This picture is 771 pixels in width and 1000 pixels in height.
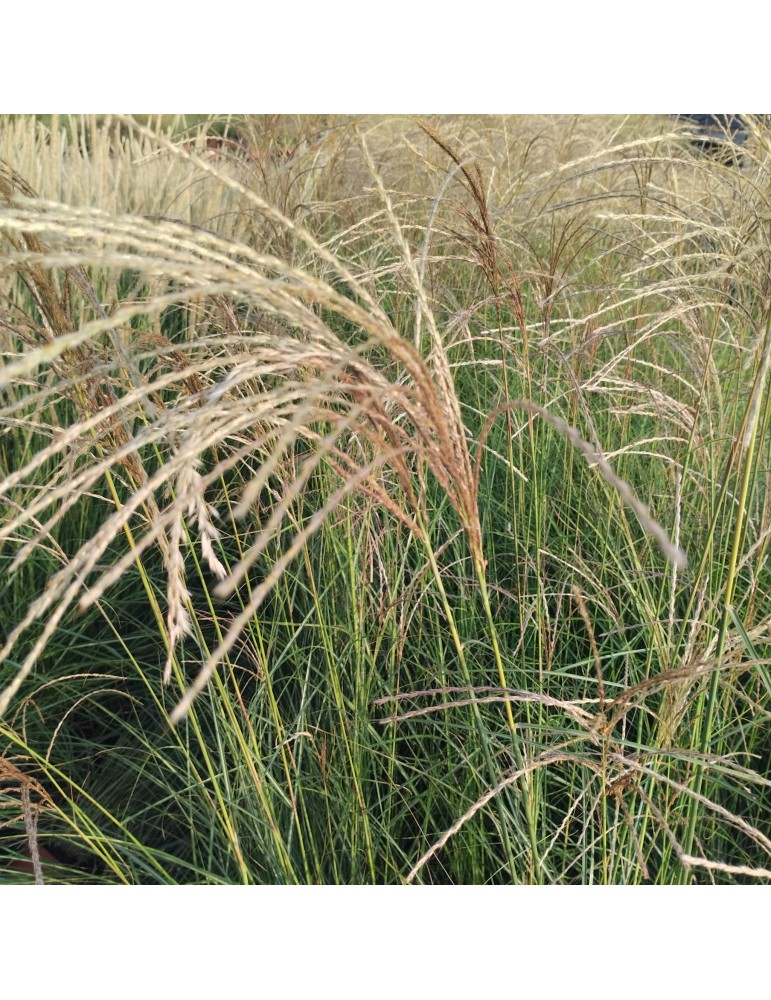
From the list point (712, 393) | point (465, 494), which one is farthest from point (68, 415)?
point (465, 494)

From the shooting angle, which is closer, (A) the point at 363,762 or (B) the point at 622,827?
(B) the point at 622,827

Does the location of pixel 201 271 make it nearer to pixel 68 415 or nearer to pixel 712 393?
pixel 712 393

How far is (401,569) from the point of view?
1660 mm

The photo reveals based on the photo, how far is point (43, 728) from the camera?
2152 millimetres

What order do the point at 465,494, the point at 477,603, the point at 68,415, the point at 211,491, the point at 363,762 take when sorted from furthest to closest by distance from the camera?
the point at 68,415 < the point at 211,491 < the point at 477,603 < the point at 363,762 < the point at 465,494

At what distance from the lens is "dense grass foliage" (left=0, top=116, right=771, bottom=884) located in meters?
0.87

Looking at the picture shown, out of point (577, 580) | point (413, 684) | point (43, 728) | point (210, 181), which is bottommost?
point (43, 728)

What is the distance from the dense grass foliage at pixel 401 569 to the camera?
868 mm

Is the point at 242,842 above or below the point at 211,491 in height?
below

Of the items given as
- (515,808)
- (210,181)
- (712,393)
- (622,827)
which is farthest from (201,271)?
(210,181)

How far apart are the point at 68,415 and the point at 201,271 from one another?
6.99 ft

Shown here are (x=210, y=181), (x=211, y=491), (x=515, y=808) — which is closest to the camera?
(x=515, y=808)

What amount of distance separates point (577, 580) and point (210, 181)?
7.60 feet

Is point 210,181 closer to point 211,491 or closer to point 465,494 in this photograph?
point 211,491
